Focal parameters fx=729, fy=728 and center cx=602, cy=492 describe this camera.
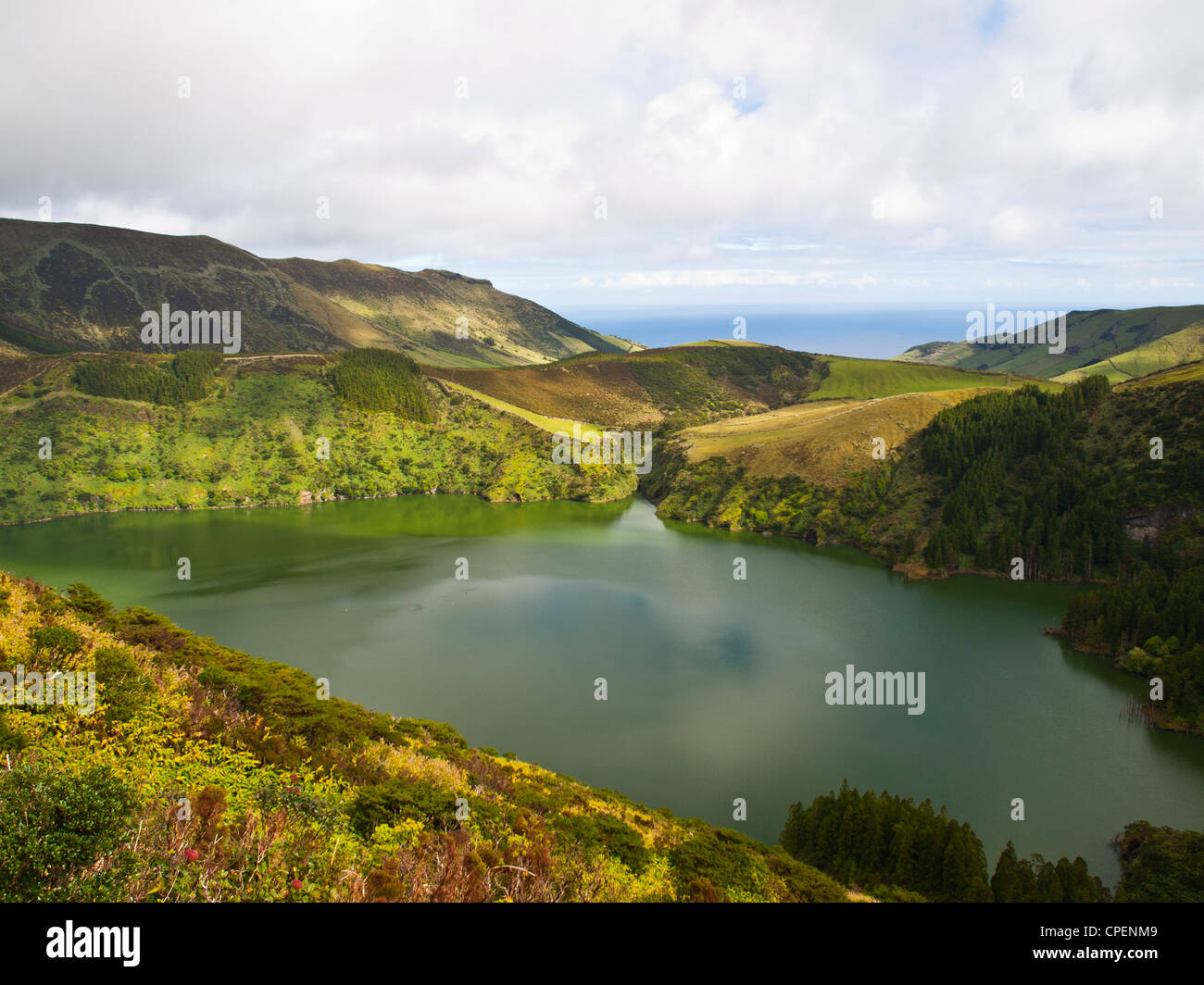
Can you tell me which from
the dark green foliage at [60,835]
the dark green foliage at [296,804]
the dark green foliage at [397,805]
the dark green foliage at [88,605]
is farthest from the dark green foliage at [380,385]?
the dark green foliage at [60,835]

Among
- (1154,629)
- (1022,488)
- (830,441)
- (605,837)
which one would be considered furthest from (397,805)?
(830,441)

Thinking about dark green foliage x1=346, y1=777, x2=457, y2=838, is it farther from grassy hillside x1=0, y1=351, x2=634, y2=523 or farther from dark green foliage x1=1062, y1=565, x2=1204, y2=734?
grassy hillside x1=0, y1=351, x2=634, y2=523

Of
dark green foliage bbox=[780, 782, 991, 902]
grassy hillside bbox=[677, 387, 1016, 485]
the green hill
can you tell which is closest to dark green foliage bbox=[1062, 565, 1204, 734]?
dark green foliage bbox=[780, 782, 991, 902]

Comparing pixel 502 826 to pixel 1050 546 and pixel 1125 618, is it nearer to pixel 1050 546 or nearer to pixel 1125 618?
pixel 1125 618

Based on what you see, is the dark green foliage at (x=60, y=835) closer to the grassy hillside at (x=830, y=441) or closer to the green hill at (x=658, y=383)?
the grassy hillside at (x=830, y=441)

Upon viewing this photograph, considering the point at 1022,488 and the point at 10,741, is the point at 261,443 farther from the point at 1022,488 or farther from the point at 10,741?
the point at 10,741
